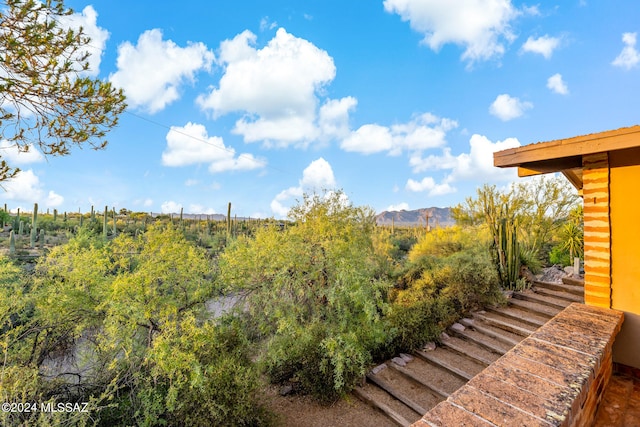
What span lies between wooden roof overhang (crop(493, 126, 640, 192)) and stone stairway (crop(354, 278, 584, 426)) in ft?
12.5

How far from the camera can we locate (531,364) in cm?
206

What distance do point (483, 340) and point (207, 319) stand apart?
5.63m

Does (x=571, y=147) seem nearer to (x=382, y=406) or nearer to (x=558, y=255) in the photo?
(x=382, y=406)

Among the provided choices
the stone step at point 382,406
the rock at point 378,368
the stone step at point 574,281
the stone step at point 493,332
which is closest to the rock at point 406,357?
the rock at point 378,368

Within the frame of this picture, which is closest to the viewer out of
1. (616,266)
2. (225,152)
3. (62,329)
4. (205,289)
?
(616,266)

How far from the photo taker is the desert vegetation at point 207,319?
3.81 meters

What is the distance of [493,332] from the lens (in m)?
6.32

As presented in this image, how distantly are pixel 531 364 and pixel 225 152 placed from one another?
16379mm

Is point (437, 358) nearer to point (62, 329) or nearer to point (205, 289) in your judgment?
point (205, 289)

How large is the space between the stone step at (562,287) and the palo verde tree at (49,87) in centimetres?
1028

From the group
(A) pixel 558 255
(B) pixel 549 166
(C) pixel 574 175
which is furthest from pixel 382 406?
(A) pixel 558 255

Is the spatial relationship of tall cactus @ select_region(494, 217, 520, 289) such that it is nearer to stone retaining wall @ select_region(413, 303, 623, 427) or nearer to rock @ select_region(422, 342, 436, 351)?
rock @ select_region(422, 342, 436, 351)

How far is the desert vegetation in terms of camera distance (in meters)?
3.81

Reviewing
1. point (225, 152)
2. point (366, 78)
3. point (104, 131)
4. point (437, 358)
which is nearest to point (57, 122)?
point (104, 131)
